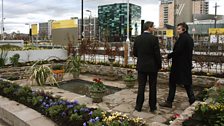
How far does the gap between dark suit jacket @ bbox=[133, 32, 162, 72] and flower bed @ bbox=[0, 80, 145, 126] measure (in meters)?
1.12

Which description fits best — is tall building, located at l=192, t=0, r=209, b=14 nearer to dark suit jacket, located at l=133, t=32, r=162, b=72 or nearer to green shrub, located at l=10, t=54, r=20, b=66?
green shrub, located at l=10, t=54, r=20, b=66

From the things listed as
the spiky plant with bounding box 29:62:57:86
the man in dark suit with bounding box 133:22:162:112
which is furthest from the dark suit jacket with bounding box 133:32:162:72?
the spiky plant with bounding box 29:62:57:86

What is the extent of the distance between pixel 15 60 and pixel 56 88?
10.8 feet

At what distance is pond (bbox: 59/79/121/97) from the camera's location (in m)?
5.97

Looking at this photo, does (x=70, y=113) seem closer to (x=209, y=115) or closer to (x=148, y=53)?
(x=148, y=53)

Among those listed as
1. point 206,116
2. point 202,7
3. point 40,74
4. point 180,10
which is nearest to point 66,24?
point 40,74

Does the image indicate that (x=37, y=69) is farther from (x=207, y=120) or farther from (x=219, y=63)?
(x=219, y=63)

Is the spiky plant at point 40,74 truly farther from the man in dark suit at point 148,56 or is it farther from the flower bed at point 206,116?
the flower bed at point 206,116

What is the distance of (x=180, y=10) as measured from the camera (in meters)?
15.2

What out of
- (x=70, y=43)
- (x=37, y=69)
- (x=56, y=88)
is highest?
(x=70, y=43)

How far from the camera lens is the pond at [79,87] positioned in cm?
597

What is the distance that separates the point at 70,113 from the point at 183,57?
7.60 feet

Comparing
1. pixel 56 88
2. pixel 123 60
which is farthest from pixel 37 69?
pixel 123 60

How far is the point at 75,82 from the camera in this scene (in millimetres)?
7316
